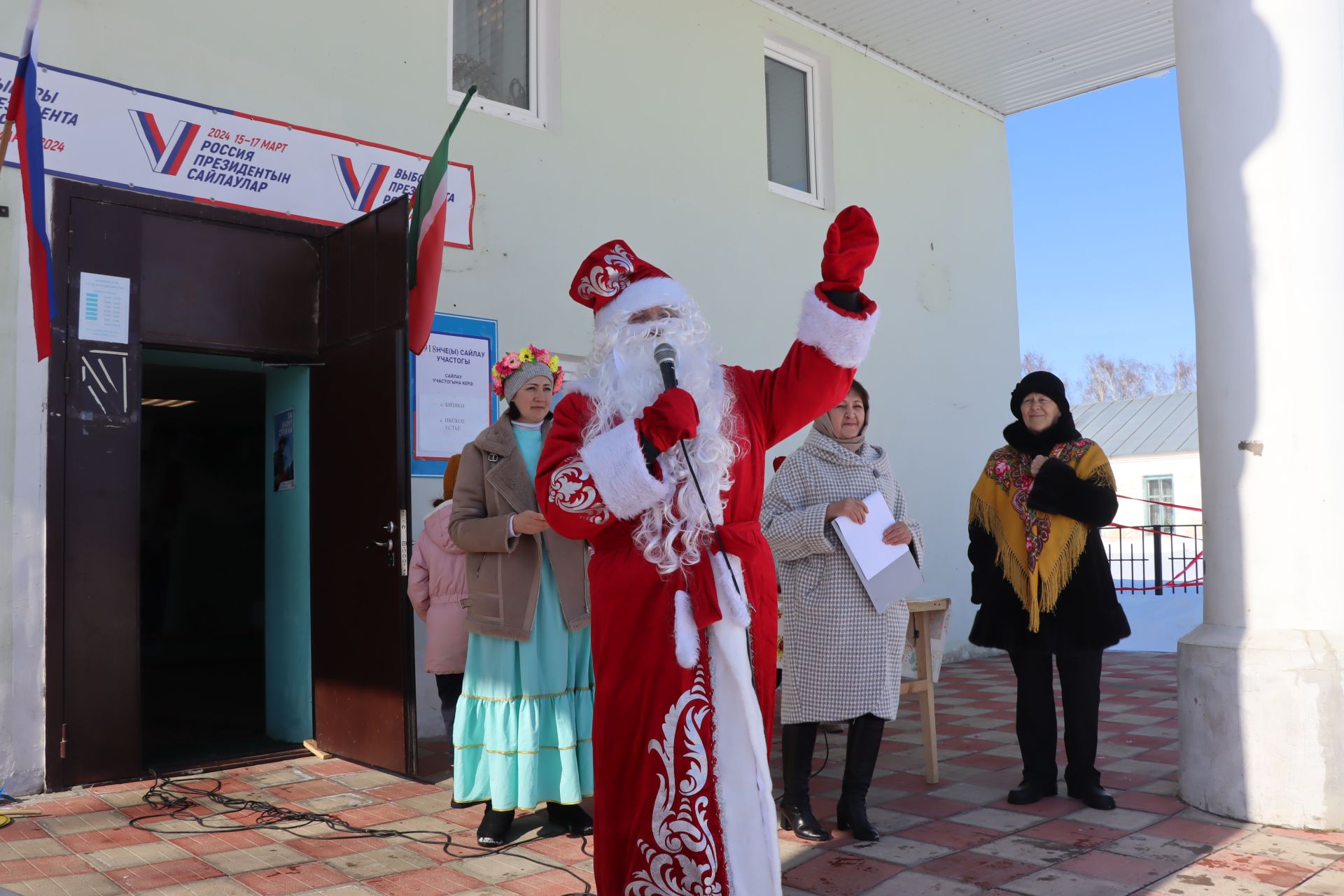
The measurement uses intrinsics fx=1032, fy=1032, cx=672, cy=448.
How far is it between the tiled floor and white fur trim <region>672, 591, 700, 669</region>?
121 centimetres

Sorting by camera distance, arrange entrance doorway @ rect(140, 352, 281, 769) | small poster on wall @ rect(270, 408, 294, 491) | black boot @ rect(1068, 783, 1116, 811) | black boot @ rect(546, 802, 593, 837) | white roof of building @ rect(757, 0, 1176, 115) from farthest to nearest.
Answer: entrance doorway @ rect(140, 352, 281, 769), white roof of building @ rect(757, 0, 1176, 115), small poster on wall @ rect(270, 408, 294, 491), black boot @ rect(1068, 783, 1116, 811), black boot @ rect(546, 802, 593, 837)

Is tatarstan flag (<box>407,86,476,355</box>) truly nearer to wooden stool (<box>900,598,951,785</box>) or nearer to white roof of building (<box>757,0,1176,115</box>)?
wooden stool (<box>900,598,951,785</box>)

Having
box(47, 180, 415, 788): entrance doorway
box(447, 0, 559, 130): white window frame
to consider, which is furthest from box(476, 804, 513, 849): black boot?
box(447, 0, 559, 130): white window frame

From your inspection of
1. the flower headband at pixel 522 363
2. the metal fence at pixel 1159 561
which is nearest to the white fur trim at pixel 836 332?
the flower headband at pixel 522 363

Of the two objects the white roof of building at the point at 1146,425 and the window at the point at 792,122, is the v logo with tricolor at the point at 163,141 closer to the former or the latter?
the window at the point at 792,122

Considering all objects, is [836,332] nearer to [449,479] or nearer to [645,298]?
[645,298]

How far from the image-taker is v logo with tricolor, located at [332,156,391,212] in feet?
17.8

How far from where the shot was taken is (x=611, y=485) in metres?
2.28

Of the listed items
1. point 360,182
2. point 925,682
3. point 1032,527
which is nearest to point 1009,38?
point 360,182

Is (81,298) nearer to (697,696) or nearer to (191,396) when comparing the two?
(697,696)

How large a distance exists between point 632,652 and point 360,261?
3.38 m

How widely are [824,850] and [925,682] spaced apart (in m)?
1.23

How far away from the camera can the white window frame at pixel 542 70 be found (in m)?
6.30

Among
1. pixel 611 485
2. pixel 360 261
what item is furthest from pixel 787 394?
pixel 360 261
